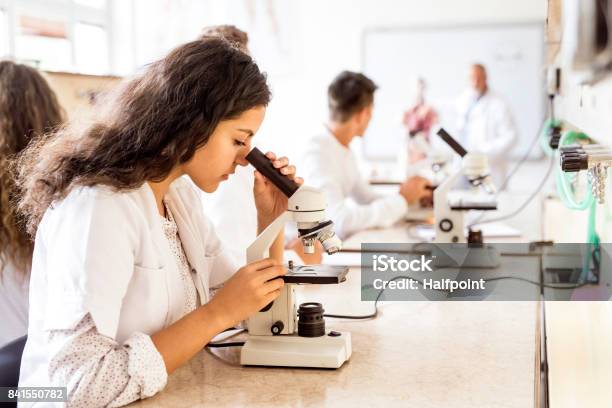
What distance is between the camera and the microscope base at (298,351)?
125 centimetres

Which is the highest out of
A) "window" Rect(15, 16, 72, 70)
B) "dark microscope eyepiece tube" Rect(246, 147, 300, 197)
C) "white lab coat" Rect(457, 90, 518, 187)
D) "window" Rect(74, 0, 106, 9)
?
"window" Rect(74, 0, 106, 9)

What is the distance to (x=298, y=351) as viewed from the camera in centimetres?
127

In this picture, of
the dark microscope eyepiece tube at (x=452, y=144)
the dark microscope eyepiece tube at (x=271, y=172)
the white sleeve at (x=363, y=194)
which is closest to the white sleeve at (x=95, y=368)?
the dark microscope eyepiece tube at (x=271, y=172)

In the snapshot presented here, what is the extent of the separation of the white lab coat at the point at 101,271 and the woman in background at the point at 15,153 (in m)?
0.66

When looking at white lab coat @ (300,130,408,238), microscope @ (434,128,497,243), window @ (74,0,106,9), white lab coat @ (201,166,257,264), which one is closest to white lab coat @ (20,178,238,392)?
white lab coat @ (201,166,257,264)

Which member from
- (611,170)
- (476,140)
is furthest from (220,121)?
(476,140)

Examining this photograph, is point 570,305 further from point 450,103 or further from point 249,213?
point 450,103

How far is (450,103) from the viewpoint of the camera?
634 centimetres

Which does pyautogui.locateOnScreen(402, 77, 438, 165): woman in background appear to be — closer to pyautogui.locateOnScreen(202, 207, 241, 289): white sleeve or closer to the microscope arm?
pyautogui.locateOnScreen(202, 207, 241, 289): white sleeve

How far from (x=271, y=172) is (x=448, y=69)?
17.3 ft

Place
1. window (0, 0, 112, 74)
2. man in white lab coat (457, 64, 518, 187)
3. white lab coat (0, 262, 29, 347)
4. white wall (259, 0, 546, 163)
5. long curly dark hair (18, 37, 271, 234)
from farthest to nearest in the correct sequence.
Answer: white wall (259, 0, 546, 163)
man in white lab coat (457, 64, 518, 187)
window (0, 0, 112, 74)
white lab coat (0, 262, 29, 347)
long curly dark hair (18, 37, 271, 234)

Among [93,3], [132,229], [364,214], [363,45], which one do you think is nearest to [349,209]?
[364,214]

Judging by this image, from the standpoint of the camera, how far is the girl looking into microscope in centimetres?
110

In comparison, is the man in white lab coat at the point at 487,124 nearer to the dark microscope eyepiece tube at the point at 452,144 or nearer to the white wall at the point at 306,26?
the white wall at the point at 306,26
